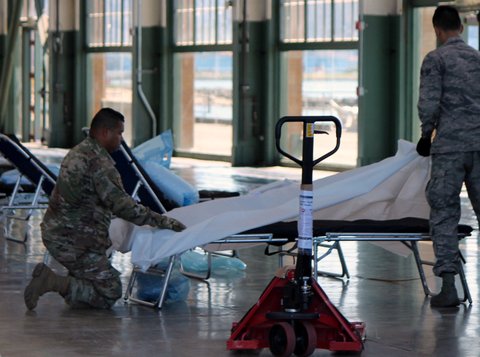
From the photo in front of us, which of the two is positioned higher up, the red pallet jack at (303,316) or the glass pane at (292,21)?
the glass pane at (292,21)

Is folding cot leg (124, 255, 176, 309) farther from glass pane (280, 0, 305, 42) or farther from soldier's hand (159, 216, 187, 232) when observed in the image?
glass pane (280, 0, 305, 42)

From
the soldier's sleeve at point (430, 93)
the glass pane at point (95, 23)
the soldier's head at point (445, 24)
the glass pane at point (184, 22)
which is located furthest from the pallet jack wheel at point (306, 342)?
the glass pane at point (95, 23)

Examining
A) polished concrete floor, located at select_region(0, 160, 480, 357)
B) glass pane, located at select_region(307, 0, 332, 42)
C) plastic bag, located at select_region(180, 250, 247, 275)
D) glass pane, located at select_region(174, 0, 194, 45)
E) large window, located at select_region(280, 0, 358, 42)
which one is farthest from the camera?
glass pane, located at select_region(174, 0, 194, 45)

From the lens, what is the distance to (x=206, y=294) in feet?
25.7

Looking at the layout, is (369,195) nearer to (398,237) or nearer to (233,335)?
(398,237)

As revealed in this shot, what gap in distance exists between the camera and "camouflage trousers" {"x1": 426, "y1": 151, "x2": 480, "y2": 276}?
23.8ft

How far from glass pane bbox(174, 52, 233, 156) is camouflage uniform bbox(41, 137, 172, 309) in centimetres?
1540

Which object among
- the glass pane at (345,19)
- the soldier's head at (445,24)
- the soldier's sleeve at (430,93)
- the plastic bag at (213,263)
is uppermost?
the glass pane at (345,19)

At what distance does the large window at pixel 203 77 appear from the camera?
22.8m

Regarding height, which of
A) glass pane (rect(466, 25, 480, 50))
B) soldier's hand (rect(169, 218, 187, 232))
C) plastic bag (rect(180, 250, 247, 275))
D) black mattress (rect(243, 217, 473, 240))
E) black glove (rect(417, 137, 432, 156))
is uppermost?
glass pane (rect(466, 25, 480, 50))

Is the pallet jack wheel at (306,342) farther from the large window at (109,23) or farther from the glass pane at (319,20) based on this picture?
the large window at (109,23)

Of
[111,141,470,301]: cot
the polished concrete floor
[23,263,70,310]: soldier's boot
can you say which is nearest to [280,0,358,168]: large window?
the polished concrete floor

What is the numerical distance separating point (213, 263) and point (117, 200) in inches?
80.8

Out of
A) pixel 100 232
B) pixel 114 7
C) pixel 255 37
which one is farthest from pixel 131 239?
pixel 114 7
